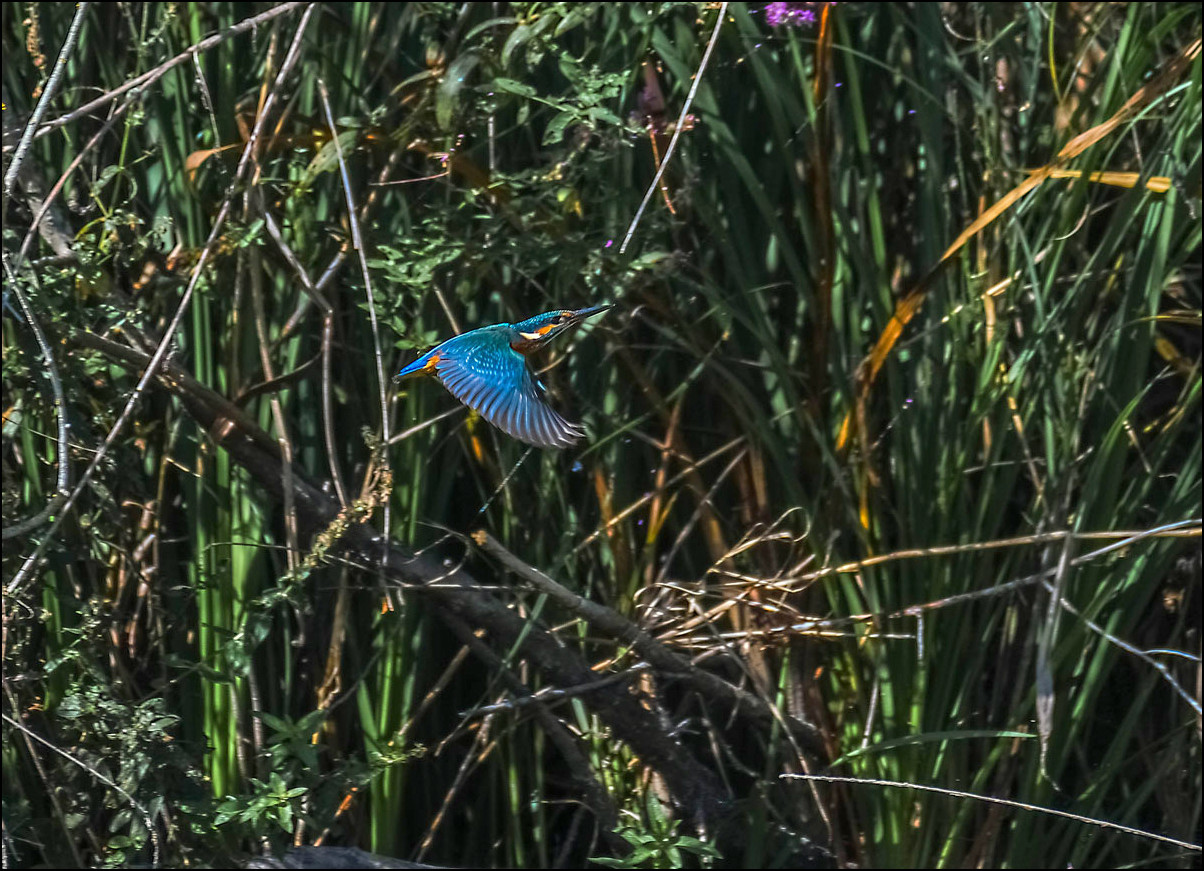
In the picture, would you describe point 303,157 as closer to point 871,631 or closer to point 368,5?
point 368,5

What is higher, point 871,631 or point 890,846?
point 871,631

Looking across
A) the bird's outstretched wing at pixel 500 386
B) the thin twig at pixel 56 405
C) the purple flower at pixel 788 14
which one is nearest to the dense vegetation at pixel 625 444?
the purple flower at pixel 788 14

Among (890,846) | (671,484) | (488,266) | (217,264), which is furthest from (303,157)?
(890,846)

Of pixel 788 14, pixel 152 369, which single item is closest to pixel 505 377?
pixel 152 369

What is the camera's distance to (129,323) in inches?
58.8

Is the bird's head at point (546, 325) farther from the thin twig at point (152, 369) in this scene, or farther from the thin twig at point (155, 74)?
the thin twig at point (155, 74)

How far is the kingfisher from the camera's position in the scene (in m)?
1.18

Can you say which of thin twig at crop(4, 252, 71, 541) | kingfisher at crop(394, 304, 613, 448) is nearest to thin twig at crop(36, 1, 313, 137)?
thin twig at crop(4, 252, 71, 541)

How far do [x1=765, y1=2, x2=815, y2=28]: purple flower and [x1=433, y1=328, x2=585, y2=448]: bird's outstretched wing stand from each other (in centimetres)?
61

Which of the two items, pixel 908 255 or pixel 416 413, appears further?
pixel 908 255

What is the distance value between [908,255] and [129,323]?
0.96m

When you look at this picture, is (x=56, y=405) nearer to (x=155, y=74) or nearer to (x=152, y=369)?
(x=152, y=369)

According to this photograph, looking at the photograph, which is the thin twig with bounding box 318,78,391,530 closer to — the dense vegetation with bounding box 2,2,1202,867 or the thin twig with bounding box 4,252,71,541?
the dense vegetation with bounding box 2,2,1202,867

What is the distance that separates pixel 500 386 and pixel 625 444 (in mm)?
479
